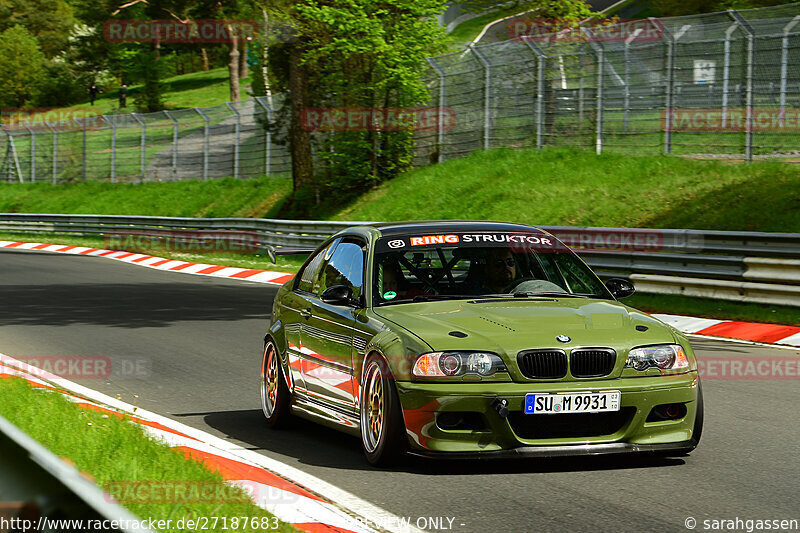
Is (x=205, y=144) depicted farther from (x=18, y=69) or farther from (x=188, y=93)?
(x=18, y=69)

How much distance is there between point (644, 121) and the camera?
24.3 m

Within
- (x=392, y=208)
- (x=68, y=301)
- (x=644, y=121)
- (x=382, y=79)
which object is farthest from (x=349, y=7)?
(x=68, y=301)

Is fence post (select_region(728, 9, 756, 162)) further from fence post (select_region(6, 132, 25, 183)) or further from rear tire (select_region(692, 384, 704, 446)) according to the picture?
fence post (select_region(6, 132, 25, 183))

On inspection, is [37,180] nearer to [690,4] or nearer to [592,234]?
[690,4]

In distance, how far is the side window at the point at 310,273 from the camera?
836 centimetres

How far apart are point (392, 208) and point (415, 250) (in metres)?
22.6

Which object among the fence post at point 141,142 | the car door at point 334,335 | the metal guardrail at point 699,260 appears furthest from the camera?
the fence post at point 141,142

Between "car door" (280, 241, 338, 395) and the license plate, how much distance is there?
85.1 inches

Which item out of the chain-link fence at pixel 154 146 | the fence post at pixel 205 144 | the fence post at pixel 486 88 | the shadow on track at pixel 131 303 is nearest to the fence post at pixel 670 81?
the fence post at pixel 486 88

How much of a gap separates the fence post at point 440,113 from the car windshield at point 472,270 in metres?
23.1

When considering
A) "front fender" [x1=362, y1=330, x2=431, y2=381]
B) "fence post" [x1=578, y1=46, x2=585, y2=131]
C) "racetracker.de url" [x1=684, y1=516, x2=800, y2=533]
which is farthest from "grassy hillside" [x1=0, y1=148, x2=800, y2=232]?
"racetracker.de url" [x1=684, y1=516, x2=800, y2=533]

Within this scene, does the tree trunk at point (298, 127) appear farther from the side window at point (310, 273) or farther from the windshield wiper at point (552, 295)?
the windshield wiper at point (552, 295)

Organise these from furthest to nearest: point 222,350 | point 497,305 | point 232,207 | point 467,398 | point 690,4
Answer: point 690,4 → point 232,207 → point 222,350 → point 497,305 → point 467,398

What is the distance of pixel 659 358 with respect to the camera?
6.46 m
